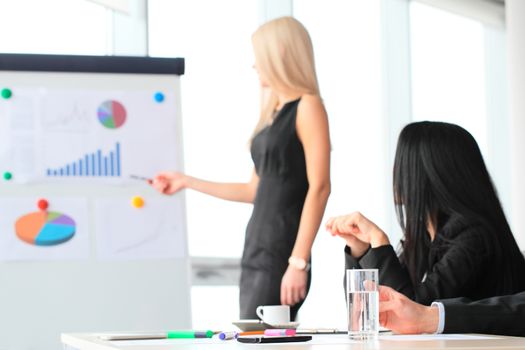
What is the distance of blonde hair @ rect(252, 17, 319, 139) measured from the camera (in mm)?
3432

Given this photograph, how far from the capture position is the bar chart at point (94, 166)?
3223mm

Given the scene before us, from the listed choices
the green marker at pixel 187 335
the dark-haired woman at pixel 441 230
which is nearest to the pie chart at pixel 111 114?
the dark-haired woman at pixel 441 230

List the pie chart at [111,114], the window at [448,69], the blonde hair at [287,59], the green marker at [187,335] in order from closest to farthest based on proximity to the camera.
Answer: the green marker at [187,335] < the pie chart at [111,114] < the blonde hair at [287,59] < the window at [448,69]

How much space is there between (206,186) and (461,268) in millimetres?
1539

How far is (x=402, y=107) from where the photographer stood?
18.0 ft

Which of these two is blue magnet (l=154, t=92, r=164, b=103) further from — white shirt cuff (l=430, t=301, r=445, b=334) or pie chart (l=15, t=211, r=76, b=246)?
white shirt cuff (l=430, t=301, r=445, b=334)

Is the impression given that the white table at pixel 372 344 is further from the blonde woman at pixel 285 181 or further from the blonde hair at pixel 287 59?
the blonde hair at pixel 287 59

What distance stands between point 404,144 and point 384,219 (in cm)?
307

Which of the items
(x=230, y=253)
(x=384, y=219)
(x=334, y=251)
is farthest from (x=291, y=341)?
(x=384, y=219)

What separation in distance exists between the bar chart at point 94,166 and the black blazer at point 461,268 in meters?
1.25

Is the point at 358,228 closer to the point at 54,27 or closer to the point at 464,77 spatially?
the point at 54,27

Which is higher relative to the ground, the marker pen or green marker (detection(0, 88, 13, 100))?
green marker (detection(0, 88, 13, 100))

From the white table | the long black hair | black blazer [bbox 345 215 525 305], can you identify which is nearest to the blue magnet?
the long black hair

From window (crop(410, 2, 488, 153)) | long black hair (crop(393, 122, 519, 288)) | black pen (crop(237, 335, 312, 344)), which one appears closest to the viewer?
black pen (crop(237, 335, 312, 344))
